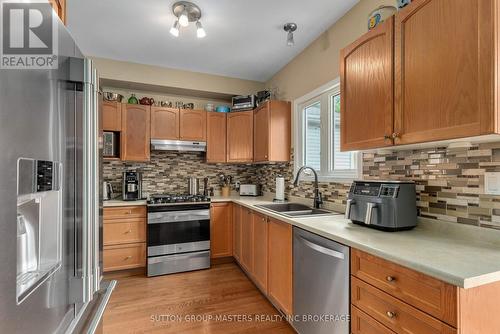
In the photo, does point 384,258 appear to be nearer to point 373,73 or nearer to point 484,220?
point 484,220

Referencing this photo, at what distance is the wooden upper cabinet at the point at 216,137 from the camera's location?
3.48 m

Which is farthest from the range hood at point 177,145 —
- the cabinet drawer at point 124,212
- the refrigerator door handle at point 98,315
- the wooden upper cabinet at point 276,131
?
the refrigerator door handle at point 98,315

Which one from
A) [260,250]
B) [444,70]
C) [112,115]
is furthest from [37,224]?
[112,115]

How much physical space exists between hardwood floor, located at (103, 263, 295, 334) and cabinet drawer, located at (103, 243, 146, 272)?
15cm

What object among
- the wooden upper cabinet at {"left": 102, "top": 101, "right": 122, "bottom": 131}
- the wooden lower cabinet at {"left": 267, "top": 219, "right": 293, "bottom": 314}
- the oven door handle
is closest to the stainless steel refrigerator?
the wooden lower cabinet at {"left": 267, "top": 219, "right": 293, "bottom": 314}

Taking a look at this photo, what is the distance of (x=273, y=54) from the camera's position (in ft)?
9.52

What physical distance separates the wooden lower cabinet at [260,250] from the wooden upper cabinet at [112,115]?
201cm

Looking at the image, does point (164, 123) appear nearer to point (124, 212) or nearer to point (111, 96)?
point (111, 96)

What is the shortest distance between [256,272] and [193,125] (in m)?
2.05

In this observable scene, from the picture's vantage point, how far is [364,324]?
3.95 ft

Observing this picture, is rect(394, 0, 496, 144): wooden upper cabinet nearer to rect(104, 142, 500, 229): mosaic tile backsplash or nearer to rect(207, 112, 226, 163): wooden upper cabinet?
rect(104, 142, 500, 229): mosaic tile backsplash

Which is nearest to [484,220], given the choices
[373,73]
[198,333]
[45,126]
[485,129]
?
[485,129]

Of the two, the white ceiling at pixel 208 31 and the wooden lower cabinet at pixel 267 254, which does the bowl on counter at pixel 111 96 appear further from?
the wooden lower cabinet at pixel 267 254

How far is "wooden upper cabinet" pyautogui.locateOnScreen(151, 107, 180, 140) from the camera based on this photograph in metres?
3.22
